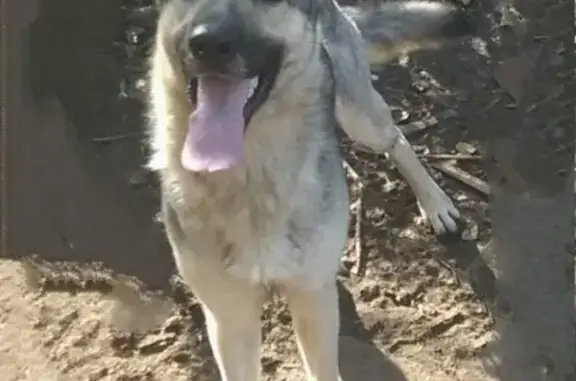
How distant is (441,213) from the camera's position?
10.7ft

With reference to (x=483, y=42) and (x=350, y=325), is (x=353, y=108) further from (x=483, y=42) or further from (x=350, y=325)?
(x=483, y=42)

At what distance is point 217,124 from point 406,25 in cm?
110

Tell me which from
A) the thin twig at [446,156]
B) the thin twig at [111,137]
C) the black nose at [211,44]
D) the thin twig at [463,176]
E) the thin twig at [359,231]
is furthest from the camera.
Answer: the thin twig at [111,137]

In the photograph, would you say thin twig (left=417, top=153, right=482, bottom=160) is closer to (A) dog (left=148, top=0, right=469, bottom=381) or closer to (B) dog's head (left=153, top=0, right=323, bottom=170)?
(A) dog (left=148, top=0, right=469, bottom=381)

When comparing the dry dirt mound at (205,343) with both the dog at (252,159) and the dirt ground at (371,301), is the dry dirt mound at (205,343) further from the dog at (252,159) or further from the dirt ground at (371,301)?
the dog at (252,159)

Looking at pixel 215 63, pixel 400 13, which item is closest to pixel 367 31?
pixel 400 13

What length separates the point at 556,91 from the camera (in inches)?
143

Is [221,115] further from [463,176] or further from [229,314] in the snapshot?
[463,176]

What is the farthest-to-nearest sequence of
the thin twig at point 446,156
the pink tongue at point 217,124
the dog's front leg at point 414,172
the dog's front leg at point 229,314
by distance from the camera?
the thin twig at point 446,156 → the dog's front leg at point 414,172 → the dog's front leg at point 229,314 → the pink tongue at point 217,124

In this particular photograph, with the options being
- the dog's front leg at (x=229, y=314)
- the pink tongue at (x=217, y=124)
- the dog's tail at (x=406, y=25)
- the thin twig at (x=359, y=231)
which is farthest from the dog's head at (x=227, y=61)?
the thin twig at (x=359, y=231)

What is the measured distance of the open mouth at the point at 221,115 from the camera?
6.49 feet

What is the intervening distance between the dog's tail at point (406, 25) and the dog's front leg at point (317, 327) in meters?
0.86

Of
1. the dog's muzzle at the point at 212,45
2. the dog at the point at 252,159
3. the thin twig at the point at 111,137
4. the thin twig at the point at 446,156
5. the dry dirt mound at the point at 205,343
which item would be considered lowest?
the dry dirt mound at the point at 205,343

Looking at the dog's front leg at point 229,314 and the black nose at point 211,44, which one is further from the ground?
the black nose at point 211,44
